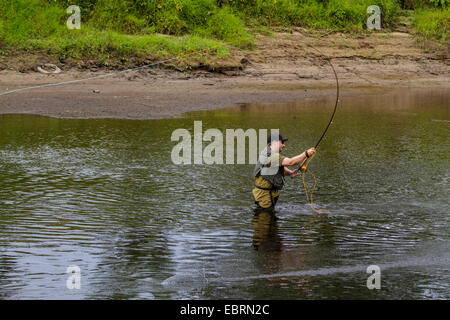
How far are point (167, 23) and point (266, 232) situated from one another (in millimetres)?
12368

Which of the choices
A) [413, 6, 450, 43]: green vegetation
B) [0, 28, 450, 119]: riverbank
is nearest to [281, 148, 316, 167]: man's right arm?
[0, 28, 450, 119]: riverbank

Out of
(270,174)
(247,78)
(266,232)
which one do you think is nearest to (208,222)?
(266,232)

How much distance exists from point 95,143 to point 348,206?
16.4 feet

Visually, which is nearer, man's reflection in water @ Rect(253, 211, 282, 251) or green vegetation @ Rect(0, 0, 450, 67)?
man's reflection in water @ Rect(253, 211, 282, 251)

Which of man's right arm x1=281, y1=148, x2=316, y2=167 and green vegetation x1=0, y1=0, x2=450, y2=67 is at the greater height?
green vegetation x1=0, y1=0, x2=450, y2=67

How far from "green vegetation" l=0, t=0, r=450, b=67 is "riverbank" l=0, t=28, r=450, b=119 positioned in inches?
19.7

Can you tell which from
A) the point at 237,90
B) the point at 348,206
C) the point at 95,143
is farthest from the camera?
the point at 237,90

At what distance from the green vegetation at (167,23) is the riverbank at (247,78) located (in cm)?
50

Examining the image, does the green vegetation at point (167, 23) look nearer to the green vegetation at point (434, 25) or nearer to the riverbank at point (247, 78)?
the green vegetation at point (434, 25)

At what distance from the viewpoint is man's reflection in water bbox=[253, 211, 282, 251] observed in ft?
19.6

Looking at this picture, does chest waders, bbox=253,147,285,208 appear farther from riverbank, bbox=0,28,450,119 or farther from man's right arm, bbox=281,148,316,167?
riverbank, bbox=0,28,450,119

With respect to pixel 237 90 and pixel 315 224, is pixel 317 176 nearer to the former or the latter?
pixel 315 224
